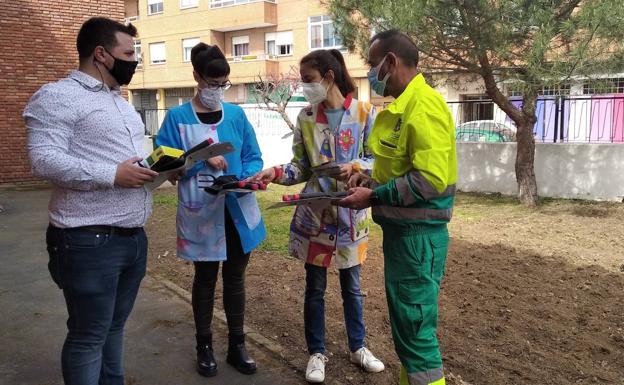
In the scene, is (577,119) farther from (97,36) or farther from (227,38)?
(227,38)

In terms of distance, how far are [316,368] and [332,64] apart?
1.80 metres

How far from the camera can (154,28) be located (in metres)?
34.1

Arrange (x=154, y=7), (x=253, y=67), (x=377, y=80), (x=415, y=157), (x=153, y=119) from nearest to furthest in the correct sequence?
(x=415, y=157) → (x=377, y=80) → (x=153, y=119) → (x=253, y=67) → (x=154, y=7)

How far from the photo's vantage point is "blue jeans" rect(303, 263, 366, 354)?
10.8 ft

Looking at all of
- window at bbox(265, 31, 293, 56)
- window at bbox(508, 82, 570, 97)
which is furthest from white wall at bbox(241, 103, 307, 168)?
window at bbox(265, 31, 293, 56)

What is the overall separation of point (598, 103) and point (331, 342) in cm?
777

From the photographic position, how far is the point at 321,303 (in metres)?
3.31

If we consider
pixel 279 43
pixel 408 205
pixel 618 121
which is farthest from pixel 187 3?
pixel 408 205

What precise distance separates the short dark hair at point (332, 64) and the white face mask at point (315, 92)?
0.08 metres

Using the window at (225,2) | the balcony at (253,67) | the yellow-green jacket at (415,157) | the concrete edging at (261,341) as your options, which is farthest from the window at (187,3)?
the yellow-green jacket at (415,157)

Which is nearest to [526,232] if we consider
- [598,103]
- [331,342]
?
[598,103]

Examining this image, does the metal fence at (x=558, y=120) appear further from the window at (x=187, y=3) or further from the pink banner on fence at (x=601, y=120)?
the window at (x=187, y=3)

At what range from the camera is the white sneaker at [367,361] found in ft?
11.1

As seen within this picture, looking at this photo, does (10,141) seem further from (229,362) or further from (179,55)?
(179,55)
